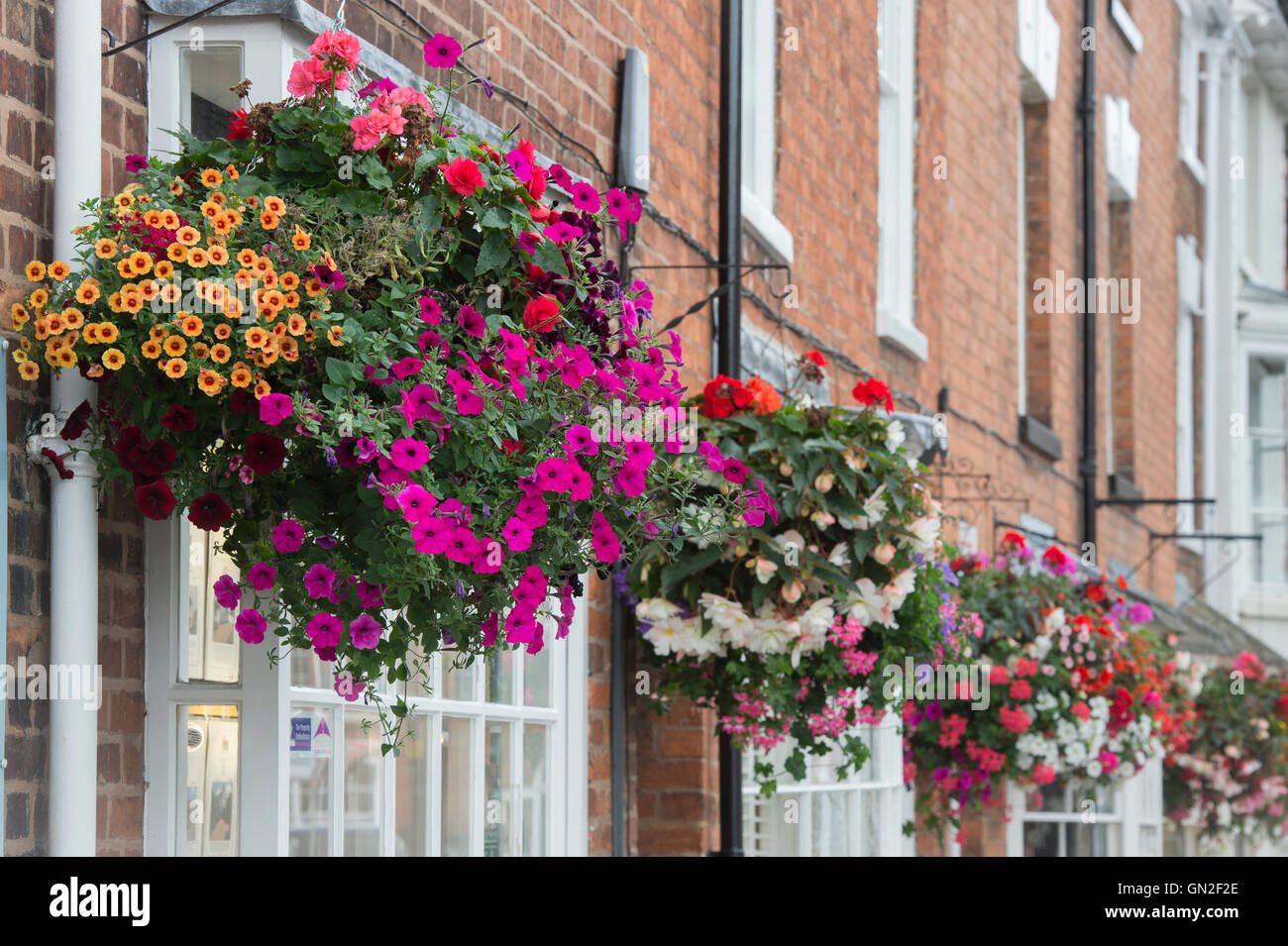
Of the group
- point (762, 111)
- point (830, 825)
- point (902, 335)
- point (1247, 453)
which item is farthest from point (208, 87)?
point (1247, 453)

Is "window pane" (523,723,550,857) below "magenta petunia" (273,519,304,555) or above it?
below

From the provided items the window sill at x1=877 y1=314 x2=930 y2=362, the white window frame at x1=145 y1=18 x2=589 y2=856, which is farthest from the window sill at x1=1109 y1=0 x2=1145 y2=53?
the white window frame at x1=145 y1=18 x2=589 y2=856

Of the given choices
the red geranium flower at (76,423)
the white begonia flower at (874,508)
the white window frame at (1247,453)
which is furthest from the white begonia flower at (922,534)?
the white window frame at (1247,453)

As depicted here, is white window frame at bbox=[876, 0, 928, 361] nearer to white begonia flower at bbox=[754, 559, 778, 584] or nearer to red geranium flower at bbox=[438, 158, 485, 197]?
white begonia flower at bbox=[754, 559, 778, 584]

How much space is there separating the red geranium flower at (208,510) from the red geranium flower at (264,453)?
111 mm

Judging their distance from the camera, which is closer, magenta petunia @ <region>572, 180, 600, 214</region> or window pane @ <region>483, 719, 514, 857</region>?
magenta petunia @ <region>572, 180, 600, 214</region>

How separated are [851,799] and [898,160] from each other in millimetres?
3167

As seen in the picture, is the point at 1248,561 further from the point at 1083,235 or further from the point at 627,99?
the point at 627,99

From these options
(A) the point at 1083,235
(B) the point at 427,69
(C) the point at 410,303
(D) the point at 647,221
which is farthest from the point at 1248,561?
(C) the point at 410,303

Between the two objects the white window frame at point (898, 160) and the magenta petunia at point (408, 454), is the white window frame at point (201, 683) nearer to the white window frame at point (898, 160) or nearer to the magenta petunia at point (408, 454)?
the magenta petunia at point (408, 454)

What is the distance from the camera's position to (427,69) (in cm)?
440

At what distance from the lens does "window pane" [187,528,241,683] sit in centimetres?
344

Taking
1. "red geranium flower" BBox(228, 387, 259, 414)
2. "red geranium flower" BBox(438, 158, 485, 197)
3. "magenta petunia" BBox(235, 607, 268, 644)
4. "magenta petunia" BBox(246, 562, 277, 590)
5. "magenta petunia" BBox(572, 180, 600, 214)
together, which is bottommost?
"magenta petunia" BBox(235, 607, 268, 644)
